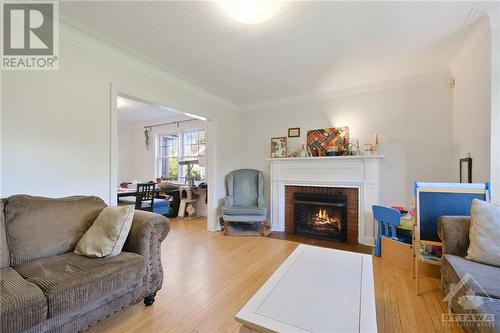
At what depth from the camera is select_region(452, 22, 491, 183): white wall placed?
2.00 metres

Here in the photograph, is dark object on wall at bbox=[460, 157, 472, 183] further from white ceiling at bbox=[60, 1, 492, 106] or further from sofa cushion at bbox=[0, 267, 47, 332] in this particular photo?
sofa cushion at bbox=[0, 267, 47, 332]

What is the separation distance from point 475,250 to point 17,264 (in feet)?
10.7

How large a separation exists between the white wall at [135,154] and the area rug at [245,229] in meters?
3.13

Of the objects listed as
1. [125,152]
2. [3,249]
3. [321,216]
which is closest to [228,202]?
[321,216]

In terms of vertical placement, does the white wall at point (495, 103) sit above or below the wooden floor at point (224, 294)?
above

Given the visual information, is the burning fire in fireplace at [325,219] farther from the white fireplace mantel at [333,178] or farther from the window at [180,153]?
the window at [180,153]

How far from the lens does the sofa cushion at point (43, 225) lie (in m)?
1.58

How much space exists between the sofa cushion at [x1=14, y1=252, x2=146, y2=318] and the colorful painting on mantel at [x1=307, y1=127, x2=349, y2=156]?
303cm

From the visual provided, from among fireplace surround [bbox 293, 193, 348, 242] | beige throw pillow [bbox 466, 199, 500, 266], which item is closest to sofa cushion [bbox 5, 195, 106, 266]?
fireplace surround [bbox 293, 193, 348, 242]

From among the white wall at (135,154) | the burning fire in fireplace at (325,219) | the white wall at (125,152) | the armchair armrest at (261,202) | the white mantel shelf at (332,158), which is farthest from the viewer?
the white wall at (125,152)

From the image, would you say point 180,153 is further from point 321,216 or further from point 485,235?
point 485,235

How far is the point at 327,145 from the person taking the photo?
12.2 feet

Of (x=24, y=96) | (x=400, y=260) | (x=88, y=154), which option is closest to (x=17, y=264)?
(x=88, y=154)

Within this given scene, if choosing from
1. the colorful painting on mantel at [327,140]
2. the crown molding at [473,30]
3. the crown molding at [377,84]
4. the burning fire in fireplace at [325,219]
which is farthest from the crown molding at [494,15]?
the burning fire in fireplace at [325,219]
